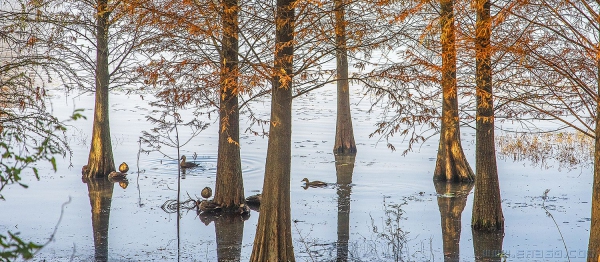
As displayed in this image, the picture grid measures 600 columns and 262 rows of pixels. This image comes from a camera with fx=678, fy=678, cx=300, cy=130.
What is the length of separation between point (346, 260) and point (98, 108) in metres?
12.7

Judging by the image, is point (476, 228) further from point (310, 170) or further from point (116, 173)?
point (116, 173)

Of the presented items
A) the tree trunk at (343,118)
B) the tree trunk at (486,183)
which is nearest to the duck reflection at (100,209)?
the tree trunk at (486,183)

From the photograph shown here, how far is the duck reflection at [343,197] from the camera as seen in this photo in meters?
13.9

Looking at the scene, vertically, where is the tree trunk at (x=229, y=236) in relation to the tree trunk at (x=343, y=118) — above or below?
below

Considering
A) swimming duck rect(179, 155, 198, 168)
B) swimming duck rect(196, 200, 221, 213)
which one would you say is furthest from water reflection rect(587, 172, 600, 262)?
swimming duck rect(179, 155, 198, 168)

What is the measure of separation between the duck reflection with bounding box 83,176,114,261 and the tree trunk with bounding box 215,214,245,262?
227 cm

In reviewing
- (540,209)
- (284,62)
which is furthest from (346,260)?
(540,209)

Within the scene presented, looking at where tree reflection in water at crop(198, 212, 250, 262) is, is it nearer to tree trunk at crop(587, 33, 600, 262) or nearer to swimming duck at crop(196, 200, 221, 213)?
swimming duck at crop(196, 200, 221, 213)

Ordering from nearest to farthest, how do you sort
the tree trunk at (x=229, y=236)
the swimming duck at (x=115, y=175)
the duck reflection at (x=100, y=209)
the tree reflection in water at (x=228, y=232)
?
1. the tree trunk at (x=229, y=236)
2. the tree reflection in water at (x=228, y=232)
3. the duck reflection at (x=100, y=209)
4. the swimming duck at (x=115, y=175)

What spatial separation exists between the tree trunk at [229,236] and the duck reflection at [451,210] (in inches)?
163

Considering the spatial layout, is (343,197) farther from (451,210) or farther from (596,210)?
(596,210)

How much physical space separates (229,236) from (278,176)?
3.40 m

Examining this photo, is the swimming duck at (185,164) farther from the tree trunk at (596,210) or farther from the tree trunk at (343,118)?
the tree trunk at (596,210)

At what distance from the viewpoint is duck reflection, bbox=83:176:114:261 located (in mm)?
13633
